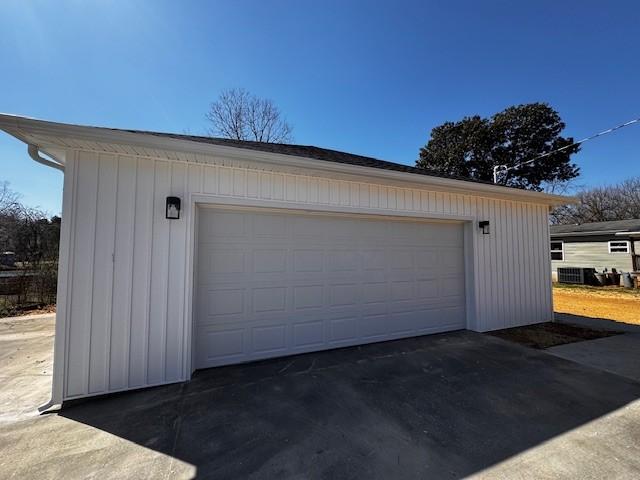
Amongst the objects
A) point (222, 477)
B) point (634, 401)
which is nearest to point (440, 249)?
point (634, 401)

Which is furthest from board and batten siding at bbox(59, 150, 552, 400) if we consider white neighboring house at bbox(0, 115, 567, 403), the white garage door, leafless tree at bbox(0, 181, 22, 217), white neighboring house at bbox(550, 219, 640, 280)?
white neighboring house at bbox(550, 219, 640, 280)

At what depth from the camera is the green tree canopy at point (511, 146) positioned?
18.0 metres

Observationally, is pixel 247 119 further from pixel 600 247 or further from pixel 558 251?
pixel 600 247

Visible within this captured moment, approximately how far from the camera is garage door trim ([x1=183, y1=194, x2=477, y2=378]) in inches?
130

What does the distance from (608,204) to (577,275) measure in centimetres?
1559

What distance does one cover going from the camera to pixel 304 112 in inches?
388

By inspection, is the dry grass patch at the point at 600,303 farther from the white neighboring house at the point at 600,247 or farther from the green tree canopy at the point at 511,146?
the green tree canopy at the point at 511,146

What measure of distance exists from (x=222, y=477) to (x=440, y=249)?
15.4ft

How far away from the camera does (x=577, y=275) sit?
13.1m

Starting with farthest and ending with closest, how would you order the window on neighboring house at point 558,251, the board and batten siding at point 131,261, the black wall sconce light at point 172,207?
the window on neighboring house at point 558,251 → the black wall sconce light at point 172,207 → the board and batten siding at point 131,261

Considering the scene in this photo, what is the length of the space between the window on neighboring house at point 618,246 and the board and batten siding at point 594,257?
0.34ft

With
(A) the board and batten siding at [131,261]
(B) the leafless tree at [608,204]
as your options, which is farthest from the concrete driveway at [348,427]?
(B) the leafless tree at [608,204]

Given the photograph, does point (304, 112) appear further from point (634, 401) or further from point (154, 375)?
point (634, 401)

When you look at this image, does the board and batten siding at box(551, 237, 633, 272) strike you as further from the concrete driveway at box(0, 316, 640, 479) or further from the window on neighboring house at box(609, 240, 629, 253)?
the concrete driveway at box(0, 316, 640, 479)
